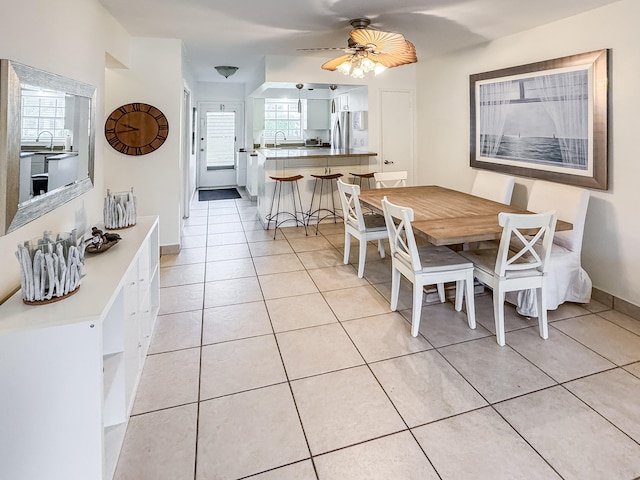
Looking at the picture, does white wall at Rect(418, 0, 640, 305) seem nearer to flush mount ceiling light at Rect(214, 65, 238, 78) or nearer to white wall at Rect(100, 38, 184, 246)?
white wall at Rect(100, 38, 184, 246)

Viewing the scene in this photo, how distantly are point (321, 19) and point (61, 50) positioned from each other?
213cm

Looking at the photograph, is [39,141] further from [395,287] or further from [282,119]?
[282,119]

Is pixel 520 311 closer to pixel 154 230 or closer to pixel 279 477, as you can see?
pixel 279 477

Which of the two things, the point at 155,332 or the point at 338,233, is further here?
the point at 338,233

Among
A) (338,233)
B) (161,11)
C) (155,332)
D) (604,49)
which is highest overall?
(161,11)

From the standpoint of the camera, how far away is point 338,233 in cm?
521

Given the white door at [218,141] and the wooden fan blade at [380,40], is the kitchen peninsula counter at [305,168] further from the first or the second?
the white door at [218,141]

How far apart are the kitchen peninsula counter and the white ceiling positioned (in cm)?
144

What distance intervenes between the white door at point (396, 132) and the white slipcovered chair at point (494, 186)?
1.79 meters

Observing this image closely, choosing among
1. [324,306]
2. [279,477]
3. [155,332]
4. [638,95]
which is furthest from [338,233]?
[279,477]

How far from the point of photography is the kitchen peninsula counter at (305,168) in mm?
5285

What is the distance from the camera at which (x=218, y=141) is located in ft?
29.3

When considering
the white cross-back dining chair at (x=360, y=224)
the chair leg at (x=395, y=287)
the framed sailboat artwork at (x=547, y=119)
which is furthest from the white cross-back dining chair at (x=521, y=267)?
the white cross-back dining chair at (x=360, y=224)

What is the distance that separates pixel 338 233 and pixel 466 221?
8.56 ft
